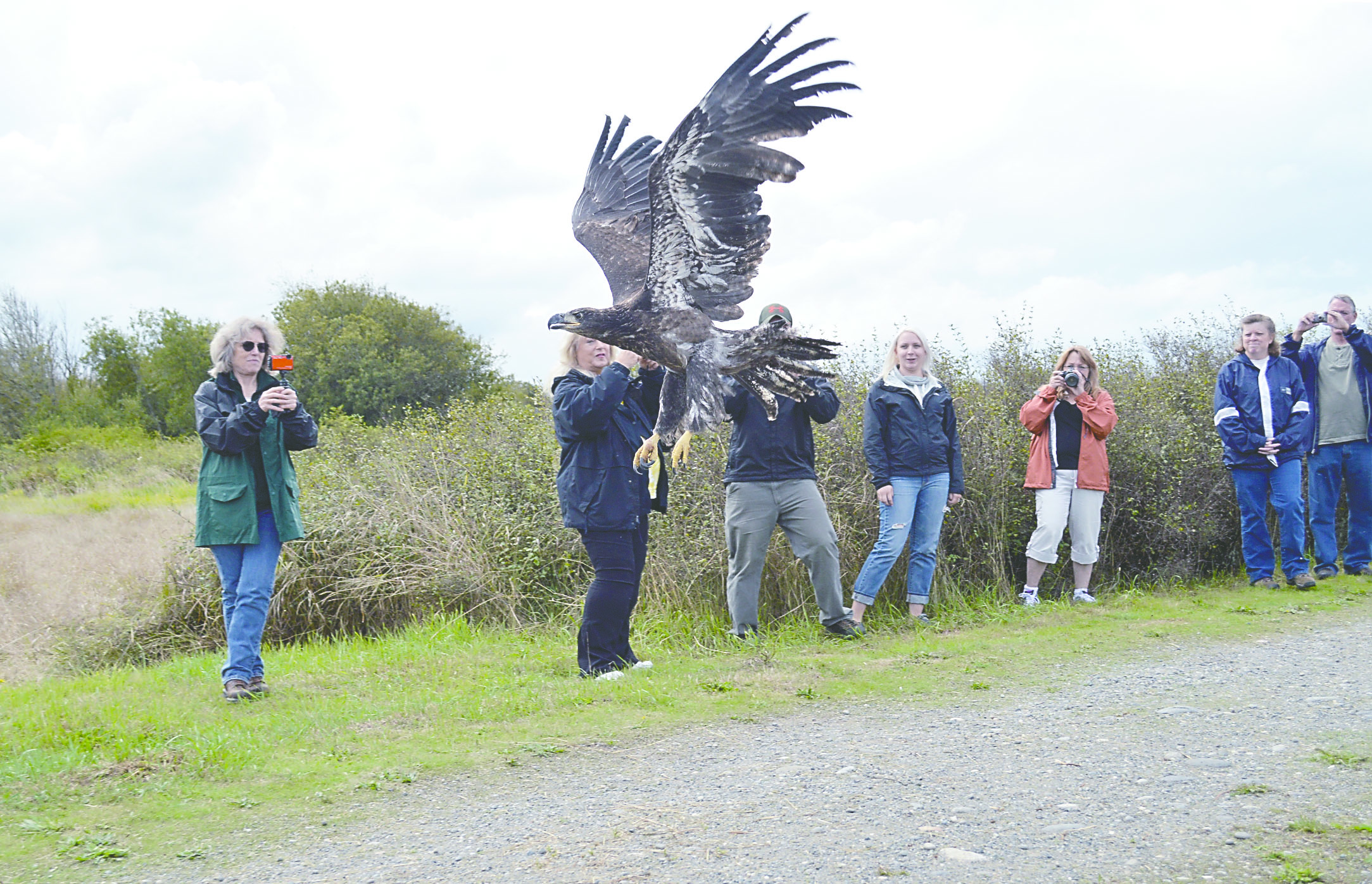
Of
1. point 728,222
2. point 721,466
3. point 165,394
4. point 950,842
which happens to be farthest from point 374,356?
point 950,842

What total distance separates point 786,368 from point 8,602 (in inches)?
325

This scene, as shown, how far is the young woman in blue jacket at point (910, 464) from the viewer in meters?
6.48

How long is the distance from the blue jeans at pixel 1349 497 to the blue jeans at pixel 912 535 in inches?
138

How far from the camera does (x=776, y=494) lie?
6.01 m

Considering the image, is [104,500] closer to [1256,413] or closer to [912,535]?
[912,535]

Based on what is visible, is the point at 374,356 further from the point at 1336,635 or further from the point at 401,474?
the point at 1336,635

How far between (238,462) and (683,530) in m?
3.30

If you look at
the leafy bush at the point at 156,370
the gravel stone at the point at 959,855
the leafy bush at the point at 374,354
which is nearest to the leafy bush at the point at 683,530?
the gravel stone at the point at 959,855

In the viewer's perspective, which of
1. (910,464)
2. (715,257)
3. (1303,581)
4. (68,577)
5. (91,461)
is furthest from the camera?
(91,461)

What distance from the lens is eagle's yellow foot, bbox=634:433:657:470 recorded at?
4.81 meters

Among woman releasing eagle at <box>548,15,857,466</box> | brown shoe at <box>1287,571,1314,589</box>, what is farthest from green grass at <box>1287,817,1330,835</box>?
brown shoe at <box>1287,571,1314,589</box>

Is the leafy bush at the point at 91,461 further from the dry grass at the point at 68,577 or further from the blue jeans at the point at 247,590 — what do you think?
the blue jeans at the point at 247,590

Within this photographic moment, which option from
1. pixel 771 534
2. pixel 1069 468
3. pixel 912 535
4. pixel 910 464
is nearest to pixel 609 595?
pixel 771 534

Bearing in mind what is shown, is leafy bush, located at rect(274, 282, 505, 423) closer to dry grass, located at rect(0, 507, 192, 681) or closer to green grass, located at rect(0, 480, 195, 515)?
green grass, located at rect(0, 480, 195, 515)
